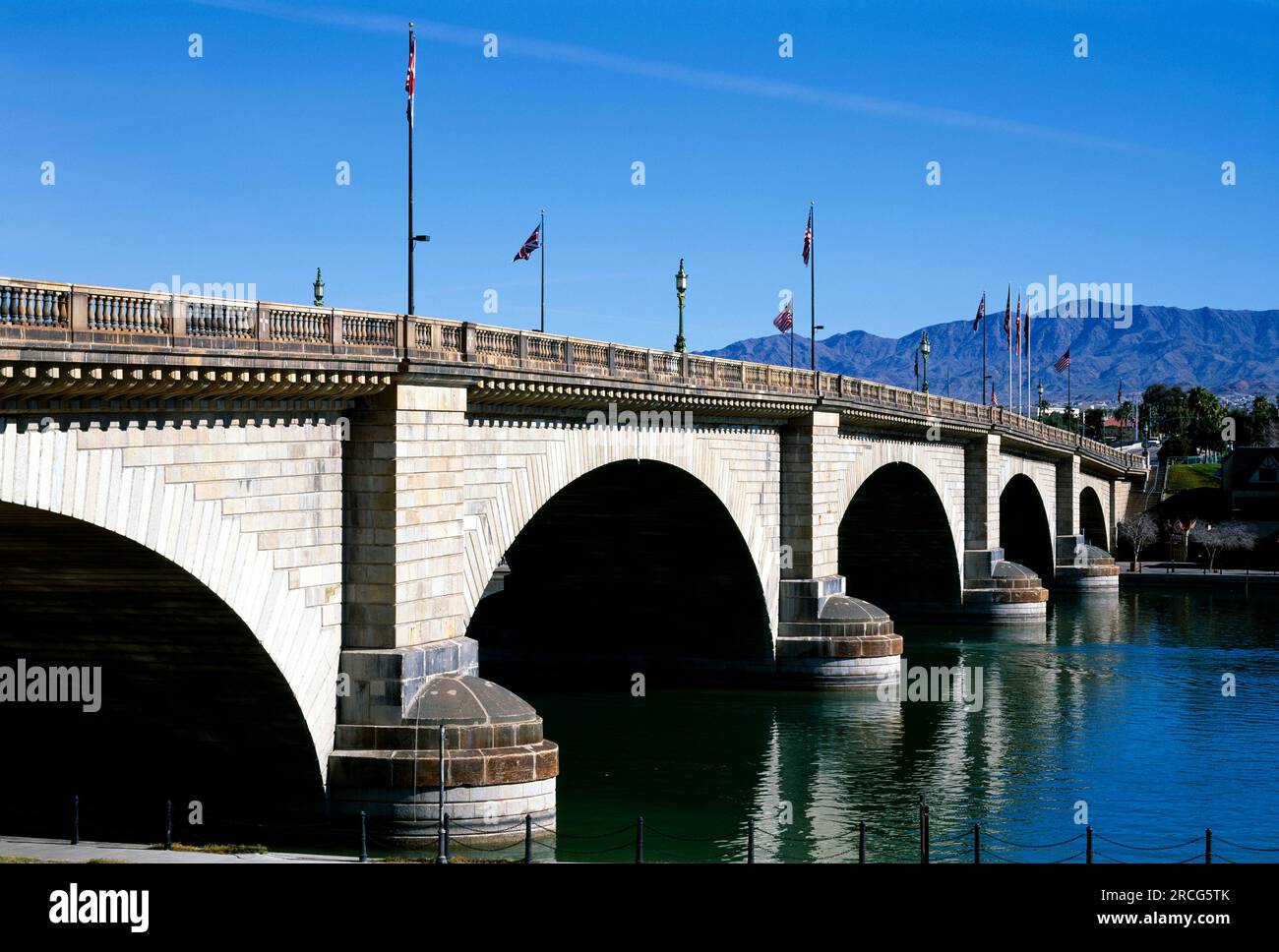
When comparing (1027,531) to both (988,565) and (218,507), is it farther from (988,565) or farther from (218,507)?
(218,507)

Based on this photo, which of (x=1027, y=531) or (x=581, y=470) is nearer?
(x=581, y=470)

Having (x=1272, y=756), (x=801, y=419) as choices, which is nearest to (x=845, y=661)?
(x=801, y=419)

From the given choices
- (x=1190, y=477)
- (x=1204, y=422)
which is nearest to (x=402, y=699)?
(x=1190, y=477)

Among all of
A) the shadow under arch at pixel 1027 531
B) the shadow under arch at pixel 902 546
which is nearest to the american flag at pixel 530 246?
the shadow under arch at pixel 902 546

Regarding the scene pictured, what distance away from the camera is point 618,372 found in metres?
38.4

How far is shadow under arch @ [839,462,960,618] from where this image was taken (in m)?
72.4

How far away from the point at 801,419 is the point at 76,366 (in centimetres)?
3424

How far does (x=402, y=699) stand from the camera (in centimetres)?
2844

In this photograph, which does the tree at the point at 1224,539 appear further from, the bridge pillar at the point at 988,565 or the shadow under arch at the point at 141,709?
the shadow under arch at the point at 141,709

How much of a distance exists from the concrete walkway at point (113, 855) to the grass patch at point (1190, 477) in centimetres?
12099

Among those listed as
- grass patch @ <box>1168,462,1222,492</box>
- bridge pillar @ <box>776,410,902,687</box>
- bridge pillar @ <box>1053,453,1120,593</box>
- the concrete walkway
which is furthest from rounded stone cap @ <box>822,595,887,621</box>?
grass patch @ <box>1168,462,1222,492</box>

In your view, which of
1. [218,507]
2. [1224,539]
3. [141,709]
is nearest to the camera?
[218,507]

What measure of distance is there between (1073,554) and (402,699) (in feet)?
249
